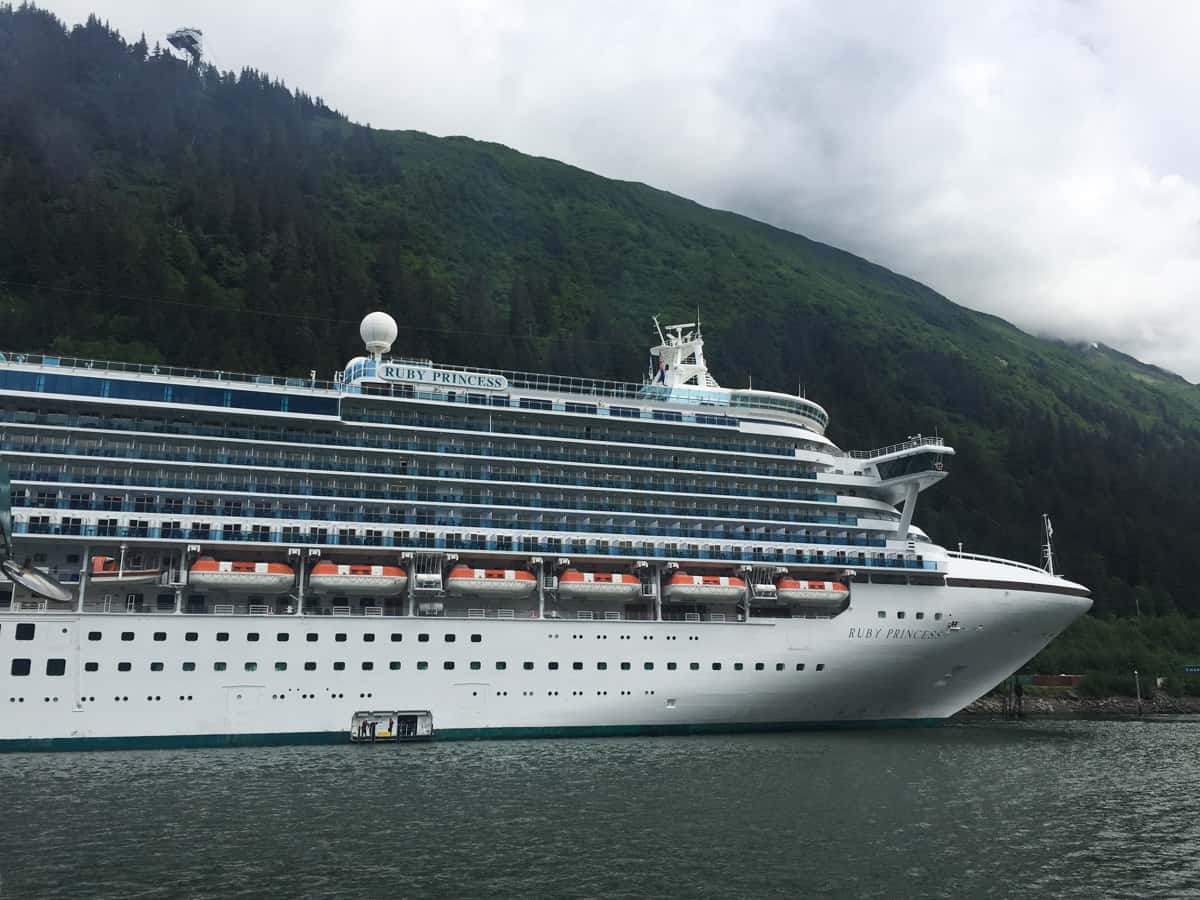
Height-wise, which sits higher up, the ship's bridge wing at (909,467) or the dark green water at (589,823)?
the ship's bridge wing at (909,467)

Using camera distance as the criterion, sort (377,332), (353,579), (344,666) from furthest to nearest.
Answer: (377,332) < (353,579) < (344,666)

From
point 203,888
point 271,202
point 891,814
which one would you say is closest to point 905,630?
point 891,814

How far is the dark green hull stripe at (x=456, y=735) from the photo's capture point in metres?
28.2

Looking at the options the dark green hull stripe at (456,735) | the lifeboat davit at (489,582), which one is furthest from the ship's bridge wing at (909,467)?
the lifeboat davit at (489,582)

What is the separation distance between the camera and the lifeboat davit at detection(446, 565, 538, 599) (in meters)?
32.1

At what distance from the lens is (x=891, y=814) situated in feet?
68.3

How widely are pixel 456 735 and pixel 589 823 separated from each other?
41.1 feet

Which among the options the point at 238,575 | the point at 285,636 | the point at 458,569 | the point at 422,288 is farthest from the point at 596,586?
the point at 422,288

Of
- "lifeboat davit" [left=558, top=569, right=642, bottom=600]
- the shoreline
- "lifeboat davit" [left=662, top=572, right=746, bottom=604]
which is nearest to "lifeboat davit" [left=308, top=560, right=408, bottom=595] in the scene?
"lifeboat davit" [left=558, top=569, right=642, bottom=600]

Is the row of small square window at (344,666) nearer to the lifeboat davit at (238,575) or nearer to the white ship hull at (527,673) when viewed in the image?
the white ship hull at (527,673)

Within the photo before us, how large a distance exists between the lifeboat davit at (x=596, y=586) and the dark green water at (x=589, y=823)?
5366mm

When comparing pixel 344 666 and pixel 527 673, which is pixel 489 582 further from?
pixel 344 666

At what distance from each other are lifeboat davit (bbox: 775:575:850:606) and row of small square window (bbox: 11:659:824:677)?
2230 millimetres

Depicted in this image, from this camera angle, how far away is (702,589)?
3388cm
